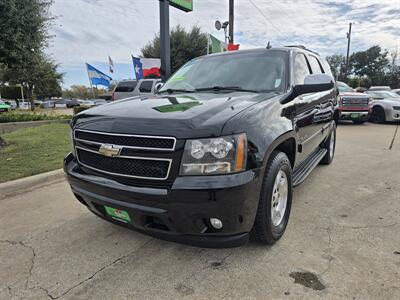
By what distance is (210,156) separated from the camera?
2.06 meters

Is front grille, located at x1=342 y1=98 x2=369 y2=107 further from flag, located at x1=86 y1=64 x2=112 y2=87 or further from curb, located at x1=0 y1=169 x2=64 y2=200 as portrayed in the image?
flag, located at x1=86 y1=64 x2=112 y2=87

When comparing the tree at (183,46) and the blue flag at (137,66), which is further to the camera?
the tree at (183,46)

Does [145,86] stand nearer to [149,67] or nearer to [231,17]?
[149,67]

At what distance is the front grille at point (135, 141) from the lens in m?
2.09

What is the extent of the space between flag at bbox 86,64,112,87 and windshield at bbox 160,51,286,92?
58.4ft

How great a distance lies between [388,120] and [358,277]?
1284cm

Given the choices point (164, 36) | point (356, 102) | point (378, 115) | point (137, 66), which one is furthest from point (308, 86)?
point (137, 66)

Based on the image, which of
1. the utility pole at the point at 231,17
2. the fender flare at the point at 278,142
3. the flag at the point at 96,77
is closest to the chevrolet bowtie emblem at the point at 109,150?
the fender flare at the point at 278,142

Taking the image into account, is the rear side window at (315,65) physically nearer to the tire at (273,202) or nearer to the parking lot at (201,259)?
the parking lot at (201,259)

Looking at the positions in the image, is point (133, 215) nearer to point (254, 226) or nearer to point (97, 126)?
point (97, 126)

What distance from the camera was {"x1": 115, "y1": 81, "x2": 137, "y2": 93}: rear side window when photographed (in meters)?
14.3

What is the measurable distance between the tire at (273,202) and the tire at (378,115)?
12.6 metres

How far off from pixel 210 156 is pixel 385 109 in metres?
13.5

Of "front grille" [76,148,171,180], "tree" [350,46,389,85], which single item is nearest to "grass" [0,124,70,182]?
"front grille" [76,148,171,180]
